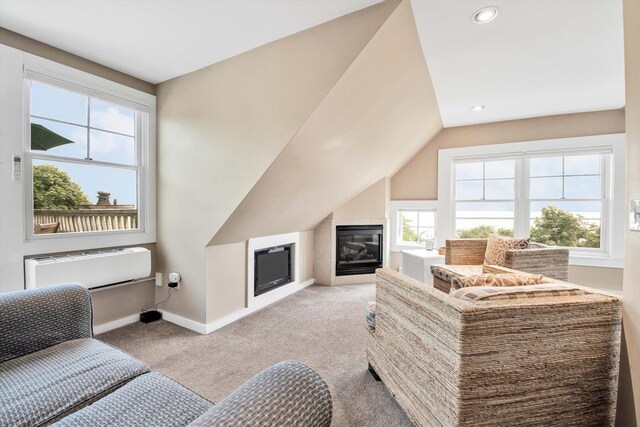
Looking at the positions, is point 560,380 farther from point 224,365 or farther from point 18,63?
point 18,63

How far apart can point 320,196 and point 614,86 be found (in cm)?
305

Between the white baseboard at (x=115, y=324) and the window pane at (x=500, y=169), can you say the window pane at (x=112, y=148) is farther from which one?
the window pane at (x=500, y=169)

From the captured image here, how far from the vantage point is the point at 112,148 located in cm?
259

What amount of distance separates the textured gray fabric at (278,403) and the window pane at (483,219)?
12.9ft

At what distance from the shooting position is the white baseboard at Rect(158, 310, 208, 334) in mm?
2533

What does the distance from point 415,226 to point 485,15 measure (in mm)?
3123

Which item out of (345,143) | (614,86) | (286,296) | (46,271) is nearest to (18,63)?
(46,271)

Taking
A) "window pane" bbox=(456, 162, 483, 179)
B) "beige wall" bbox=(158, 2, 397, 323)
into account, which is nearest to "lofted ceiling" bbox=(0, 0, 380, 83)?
"beige wall" bbox=(158, 2, 397, 323)

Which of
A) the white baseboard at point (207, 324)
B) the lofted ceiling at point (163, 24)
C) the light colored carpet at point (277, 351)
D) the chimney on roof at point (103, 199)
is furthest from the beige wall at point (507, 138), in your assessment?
the chimney on roof at point (103, 199)

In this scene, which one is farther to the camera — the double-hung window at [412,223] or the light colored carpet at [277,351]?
the double-hung window at [412,223]

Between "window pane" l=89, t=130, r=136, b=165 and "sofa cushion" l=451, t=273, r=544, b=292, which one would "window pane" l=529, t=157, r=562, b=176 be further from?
"window pane" l=89, t=130, r=136, b=165

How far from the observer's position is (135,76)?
2.64 m

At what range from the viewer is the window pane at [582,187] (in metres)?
3.45

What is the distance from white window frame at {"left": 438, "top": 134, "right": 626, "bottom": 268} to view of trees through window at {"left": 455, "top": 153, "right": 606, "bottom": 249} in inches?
1.9
